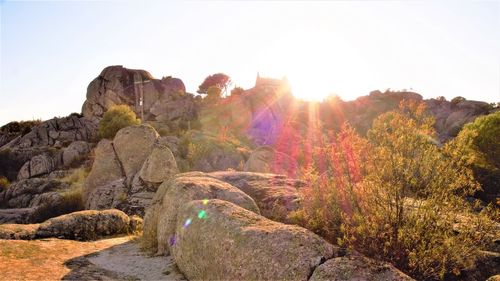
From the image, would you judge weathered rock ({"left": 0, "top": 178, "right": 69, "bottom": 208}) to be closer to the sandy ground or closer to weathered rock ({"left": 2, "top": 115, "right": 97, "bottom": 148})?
weathered rock ({"left": 2, "top": 115, "right": 97, "bottom": 148})

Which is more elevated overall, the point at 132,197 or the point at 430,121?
the point at 430,121

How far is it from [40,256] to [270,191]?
7.15 m

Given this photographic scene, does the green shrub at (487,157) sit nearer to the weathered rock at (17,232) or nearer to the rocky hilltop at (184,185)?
the rocky hilltop at (184,185)

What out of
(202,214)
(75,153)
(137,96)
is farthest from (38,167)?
(202,214)

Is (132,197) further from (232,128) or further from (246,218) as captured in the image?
(232,128)

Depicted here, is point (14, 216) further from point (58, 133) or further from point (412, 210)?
point (58, 133)

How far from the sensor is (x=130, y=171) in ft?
76.7

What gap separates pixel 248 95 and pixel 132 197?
180 ft

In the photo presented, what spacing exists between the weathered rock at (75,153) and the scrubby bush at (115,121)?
286 centimetres

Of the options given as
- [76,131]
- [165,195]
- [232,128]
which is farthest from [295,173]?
[76,131]

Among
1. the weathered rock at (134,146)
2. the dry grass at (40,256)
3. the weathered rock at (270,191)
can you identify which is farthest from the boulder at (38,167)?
the weathered rock at (270,191)

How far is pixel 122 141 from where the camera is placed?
2519 centimetres

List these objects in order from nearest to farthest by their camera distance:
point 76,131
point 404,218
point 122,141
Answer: point 404,218 → point 122,141 → point 76,131

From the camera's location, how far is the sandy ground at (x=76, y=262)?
8.39 meters
